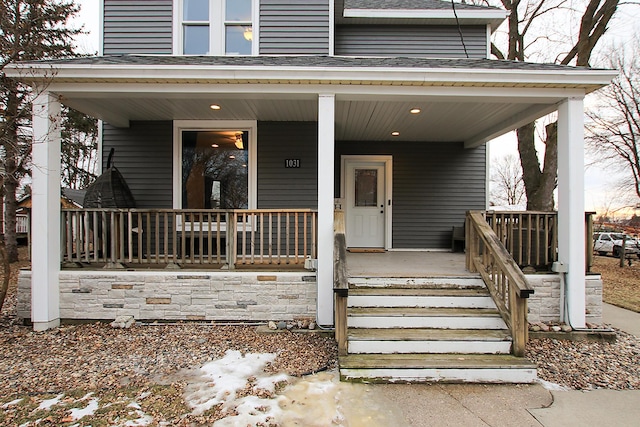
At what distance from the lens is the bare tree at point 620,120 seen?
13.9 m

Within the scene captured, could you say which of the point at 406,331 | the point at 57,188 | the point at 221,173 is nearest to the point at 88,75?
the point at 57,188

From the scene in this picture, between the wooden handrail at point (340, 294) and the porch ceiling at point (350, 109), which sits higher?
the porch ceiling at point (350, 109)

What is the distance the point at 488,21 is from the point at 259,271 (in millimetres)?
7013

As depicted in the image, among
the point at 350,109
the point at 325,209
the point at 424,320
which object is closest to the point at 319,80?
the point at 350,109

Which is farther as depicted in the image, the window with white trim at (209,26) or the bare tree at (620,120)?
the bare tree at (620,120)

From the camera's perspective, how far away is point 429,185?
7285mm

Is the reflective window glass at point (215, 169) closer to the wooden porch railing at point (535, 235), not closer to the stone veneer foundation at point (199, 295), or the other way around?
the stone veneer foundation at point (199, 295)

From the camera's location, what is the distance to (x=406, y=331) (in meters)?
3.66

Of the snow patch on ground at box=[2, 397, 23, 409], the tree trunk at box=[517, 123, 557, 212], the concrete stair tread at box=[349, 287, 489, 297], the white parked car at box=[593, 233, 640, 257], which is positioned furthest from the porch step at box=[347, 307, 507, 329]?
the white parked car at box=[593, 233, 640, 257]

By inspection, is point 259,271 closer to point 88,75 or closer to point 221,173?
point 221,173

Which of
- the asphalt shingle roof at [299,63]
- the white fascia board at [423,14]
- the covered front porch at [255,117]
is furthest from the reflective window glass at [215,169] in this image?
the white fascia board at [423,14]

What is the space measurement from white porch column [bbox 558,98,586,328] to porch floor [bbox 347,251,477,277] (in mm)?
1186

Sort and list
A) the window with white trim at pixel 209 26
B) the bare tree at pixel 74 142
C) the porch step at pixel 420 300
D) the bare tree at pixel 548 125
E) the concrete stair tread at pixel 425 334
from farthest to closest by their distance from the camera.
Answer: the bare tree at pixel 74 142 < the bare tree at pixel 548 125 < the window with white trim at pixel 209 26 < the porch step at pixel 420 300 < the concrete stair tread at pixel 425 334

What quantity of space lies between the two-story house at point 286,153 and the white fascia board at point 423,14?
0.10ft
